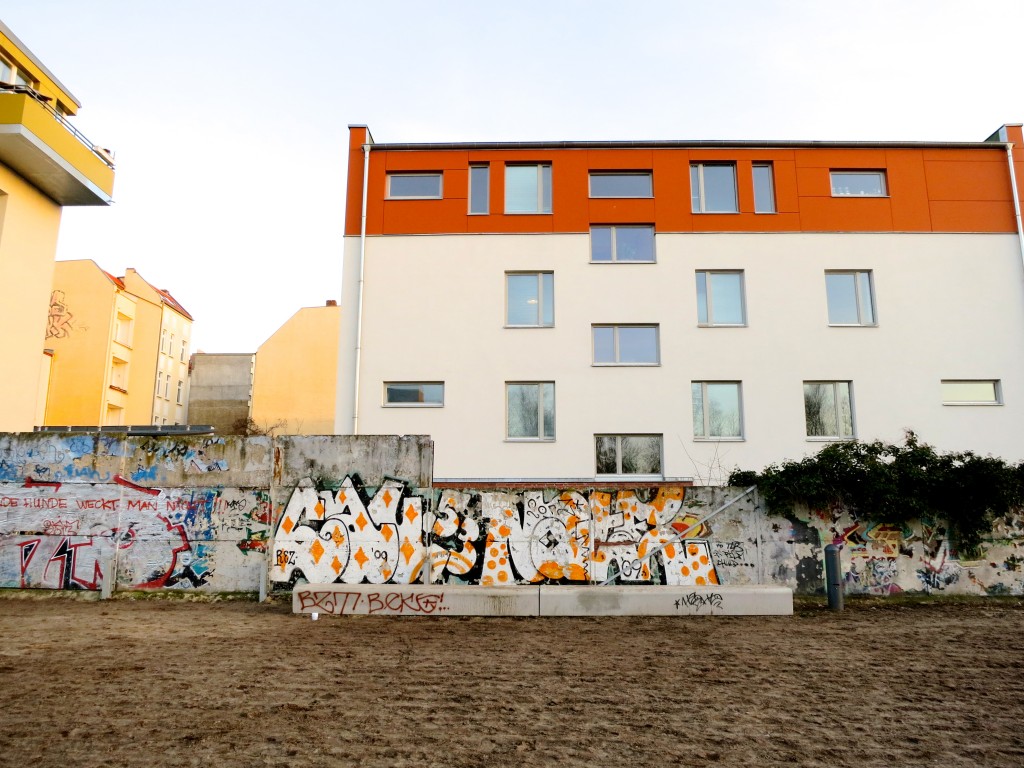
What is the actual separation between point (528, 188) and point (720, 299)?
6.05 metres

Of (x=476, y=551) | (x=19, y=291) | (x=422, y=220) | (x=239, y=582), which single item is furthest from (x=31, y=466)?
(x=422, y=220)

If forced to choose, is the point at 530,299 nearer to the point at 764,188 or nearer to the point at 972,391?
the point at 764,188

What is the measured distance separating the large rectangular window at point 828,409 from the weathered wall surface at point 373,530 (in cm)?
623

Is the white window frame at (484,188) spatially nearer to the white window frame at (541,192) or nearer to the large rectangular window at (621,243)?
the white window frame at (541,192)

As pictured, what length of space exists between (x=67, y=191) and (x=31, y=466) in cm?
889

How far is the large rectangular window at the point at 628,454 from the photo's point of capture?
18203mm

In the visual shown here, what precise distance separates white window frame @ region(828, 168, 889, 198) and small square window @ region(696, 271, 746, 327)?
12.0 ft

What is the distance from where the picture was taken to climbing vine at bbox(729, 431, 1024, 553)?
12.0 m

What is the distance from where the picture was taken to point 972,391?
1866 centimetres

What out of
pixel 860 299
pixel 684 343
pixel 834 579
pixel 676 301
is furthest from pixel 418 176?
pixel 834 579

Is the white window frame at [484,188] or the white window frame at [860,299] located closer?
the white window frame at [860,299]

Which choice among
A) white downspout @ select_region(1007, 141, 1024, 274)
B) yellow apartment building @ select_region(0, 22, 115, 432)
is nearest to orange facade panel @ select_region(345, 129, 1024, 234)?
white downspout @ select_region(1007, 141, 1024, 274)

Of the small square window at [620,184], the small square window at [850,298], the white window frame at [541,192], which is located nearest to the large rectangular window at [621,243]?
the small square window at [620,184]

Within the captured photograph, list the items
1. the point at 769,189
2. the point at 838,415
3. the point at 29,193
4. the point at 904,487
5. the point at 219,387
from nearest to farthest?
the point at 904,487
the point at 29,193
the point at 838,415
the point at 769,189
the point at 219,387
